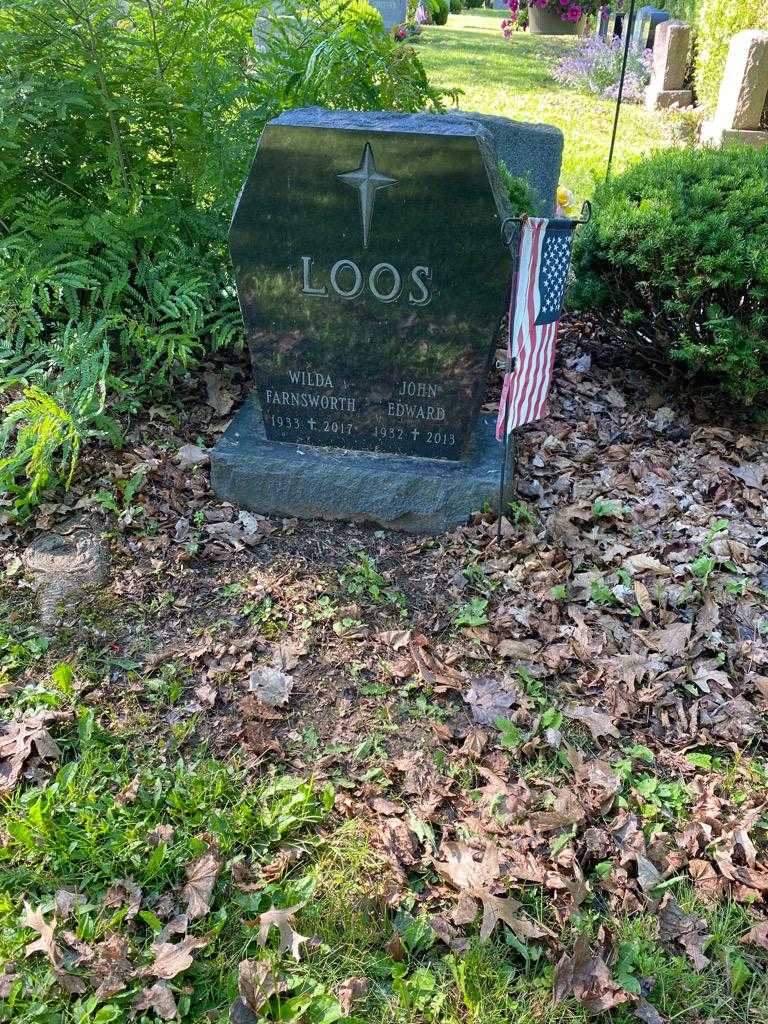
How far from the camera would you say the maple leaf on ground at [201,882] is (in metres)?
2.44

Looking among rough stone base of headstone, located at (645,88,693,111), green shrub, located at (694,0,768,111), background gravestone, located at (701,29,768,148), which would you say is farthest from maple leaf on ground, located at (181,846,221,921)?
rough stone base of headstone, located at (645,88,693,111)

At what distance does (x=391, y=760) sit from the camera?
114 inches

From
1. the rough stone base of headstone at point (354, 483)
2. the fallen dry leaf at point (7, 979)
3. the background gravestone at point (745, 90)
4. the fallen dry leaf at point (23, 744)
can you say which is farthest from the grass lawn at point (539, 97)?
the fallen dry leaf at point (7, 979)

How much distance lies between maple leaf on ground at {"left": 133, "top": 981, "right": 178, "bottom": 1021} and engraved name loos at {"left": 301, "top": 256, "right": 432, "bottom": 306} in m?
2.69

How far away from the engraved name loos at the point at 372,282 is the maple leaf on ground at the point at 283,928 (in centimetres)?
244

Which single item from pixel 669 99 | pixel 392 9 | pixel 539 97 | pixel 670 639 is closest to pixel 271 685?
pixel 670 639

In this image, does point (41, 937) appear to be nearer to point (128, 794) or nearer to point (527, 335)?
point (128, 794)

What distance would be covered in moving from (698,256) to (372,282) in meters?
1.75

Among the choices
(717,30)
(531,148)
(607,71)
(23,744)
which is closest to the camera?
(23,744)

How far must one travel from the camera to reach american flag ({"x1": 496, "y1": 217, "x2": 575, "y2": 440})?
10.7ft

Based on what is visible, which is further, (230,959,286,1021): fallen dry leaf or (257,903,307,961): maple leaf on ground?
(257,903,307,961): maple leaf on ground

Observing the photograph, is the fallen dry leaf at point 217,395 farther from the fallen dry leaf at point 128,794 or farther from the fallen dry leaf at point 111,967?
the fallen dry leaf at point 111,967

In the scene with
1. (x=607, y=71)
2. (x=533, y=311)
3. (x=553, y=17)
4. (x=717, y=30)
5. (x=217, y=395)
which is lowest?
(x=217, y=395)

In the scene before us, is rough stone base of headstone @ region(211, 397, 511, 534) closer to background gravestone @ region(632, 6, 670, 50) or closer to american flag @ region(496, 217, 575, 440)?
american flag @ region(496, 217, 575, 440)
